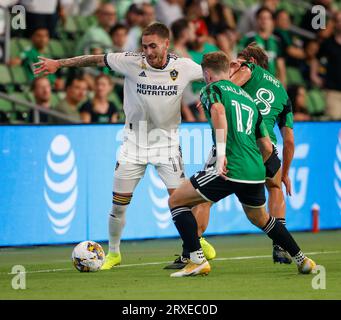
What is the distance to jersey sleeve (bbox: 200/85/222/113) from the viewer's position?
10.6m

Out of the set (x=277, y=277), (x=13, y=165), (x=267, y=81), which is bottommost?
(x=277, y=277)

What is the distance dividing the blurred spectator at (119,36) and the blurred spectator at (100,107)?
6.26 ft

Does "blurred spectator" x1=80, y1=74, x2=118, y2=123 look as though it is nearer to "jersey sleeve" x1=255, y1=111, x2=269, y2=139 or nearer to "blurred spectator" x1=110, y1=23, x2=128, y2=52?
"blurred spectator" x1=110, y1=23, x2=128, y2=52

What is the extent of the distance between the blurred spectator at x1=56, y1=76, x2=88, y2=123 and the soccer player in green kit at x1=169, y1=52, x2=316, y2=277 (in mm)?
6057

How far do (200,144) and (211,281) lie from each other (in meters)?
4.84

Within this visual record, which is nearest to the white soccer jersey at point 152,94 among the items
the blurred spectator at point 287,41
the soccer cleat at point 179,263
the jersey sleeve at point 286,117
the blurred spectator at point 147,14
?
the jersey sleeve at point 286,117

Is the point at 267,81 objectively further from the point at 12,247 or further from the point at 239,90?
the point at 12,247

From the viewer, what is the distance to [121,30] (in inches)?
738

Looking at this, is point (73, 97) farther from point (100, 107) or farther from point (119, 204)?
point (119, 204)

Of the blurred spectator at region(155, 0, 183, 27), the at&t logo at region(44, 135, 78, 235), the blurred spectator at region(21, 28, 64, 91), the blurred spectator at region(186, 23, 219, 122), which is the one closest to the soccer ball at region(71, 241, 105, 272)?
the at&t logo at region(44, 135, 78, 235)

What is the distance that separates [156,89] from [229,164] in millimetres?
1741

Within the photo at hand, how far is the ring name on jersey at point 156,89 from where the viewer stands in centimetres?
1219

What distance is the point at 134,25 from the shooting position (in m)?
19.2

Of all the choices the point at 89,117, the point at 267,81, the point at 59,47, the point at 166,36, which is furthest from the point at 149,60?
the point at 59,47
